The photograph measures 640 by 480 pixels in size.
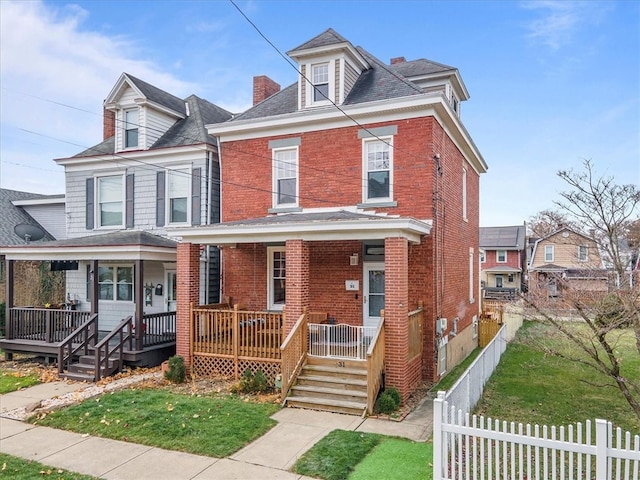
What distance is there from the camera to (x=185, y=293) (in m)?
12.1

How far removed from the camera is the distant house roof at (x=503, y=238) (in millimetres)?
49281

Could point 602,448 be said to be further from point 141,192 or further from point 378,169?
point 141,192

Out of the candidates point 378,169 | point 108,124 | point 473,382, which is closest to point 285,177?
point 378,169

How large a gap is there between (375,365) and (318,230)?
10.5 feet

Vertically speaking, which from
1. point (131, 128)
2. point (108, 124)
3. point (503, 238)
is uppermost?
point (108, 124)

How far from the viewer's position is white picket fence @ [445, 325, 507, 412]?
7498mm

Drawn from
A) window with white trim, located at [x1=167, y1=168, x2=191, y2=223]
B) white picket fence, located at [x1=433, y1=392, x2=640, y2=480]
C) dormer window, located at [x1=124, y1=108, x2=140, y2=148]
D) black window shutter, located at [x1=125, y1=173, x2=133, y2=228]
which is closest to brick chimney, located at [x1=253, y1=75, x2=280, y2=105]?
window with white trim, located at [x1=167, y1=168, x2=191, y2=223]

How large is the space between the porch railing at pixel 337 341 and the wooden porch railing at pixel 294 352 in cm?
24

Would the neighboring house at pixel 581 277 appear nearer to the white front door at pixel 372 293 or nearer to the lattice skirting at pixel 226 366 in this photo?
the white front door at pixel 372 293

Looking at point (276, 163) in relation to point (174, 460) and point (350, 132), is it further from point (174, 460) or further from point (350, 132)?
point (174, 460)

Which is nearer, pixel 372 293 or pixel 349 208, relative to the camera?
pixel 372 293

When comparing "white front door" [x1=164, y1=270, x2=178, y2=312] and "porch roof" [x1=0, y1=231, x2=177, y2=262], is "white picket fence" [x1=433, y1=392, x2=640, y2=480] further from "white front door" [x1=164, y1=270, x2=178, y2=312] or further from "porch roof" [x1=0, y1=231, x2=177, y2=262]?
"white front door" [x1=164, y1=270, x2=178, y2=312]

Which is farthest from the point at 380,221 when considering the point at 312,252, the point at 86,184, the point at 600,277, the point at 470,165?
the point at 86,184

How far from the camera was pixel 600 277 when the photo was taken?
10023 millimetres
